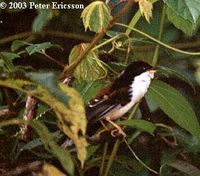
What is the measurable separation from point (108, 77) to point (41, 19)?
0.11 meters

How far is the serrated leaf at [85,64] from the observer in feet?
1.72

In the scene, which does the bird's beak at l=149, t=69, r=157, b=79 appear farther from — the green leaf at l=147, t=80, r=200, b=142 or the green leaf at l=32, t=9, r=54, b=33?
the green leaf at l=32, t=9, r=54, b=33

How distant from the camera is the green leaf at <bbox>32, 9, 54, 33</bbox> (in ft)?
1.94

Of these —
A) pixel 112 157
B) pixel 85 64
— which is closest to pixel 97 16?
pixel 85 64

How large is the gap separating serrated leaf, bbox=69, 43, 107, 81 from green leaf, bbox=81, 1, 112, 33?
3cm

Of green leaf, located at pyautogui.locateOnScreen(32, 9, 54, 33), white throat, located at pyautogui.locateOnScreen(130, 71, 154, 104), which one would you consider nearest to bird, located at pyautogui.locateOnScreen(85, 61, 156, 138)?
white throat, located at pyautogui.locateOnScreen(130, 71, 154, 104)

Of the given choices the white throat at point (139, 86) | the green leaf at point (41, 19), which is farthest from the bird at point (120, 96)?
the green leaf at point (41, 19)

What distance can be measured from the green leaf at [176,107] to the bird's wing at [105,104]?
29 millimetres

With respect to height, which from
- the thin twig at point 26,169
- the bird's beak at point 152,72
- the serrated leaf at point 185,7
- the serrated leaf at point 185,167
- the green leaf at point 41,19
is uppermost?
the serrated leaf at point 185,7

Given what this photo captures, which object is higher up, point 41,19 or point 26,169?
point 41,19

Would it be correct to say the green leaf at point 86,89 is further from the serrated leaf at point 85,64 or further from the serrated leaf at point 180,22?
the serrated leaf at point 180,22

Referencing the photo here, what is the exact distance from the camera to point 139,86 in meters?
0.55

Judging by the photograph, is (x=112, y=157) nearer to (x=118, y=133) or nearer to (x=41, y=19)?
(x=118, y=133)

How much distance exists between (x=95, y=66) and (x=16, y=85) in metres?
0.13
